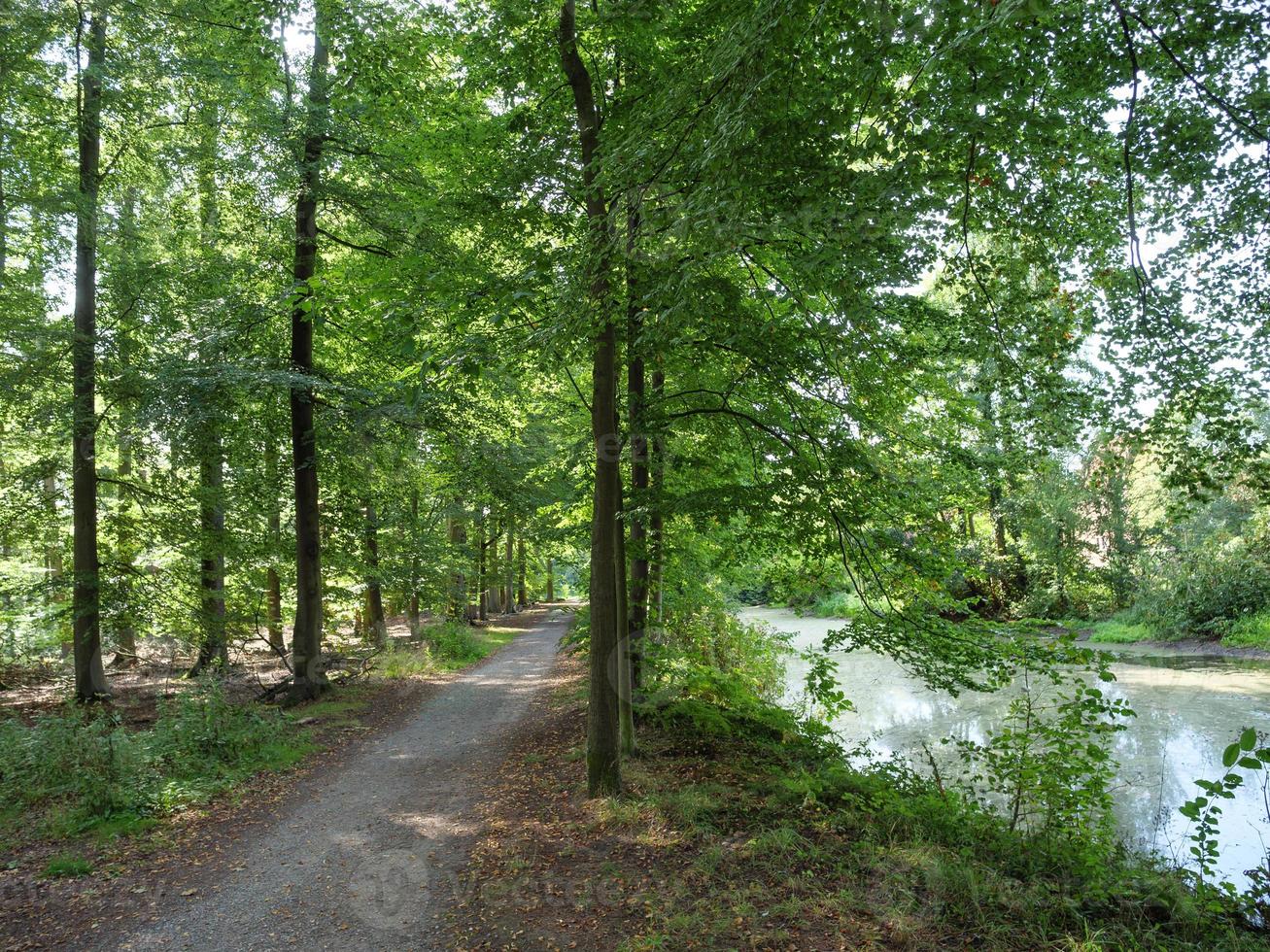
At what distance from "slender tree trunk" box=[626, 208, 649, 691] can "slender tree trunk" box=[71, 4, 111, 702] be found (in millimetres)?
8231

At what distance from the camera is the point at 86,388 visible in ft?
33.8

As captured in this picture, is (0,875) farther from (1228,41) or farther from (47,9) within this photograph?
(47,9)

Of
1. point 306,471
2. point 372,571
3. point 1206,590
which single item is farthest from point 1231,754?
point 1206,590

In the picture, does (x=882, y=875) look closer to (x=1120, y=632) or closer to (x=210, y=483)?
(x=210, y=483)

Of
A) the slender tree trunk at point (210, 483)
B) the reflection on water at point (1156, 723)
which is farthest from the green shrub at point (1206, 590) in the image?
the slender tree trunk at point (210, 483)

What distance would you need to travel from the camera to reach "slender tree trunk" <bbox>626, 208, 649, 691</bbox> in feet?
21.7

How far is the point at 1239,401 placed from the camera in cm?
444

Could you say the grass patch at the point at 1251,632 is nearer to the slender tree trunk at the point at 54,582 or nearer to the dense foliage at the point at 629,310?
the dense foliage at the point at 629,310

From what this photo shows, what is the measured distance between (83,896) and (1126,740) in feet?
41.5

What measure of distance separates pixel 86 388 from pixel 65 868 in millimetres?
7738

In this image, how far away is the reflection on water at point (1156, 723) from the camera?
7090 mm

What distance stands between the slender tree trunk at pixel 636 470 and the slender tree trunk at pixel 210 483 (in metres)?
5.68

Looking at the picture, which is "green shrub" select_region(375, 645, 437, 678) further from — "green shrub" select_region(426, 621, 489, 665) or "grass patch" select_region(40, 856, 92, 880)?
"grass patch" select_region(40, 856, 92, 880)

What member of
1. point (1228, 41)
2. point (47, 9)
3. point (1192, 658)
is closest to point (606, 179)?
point (1228, 41)
